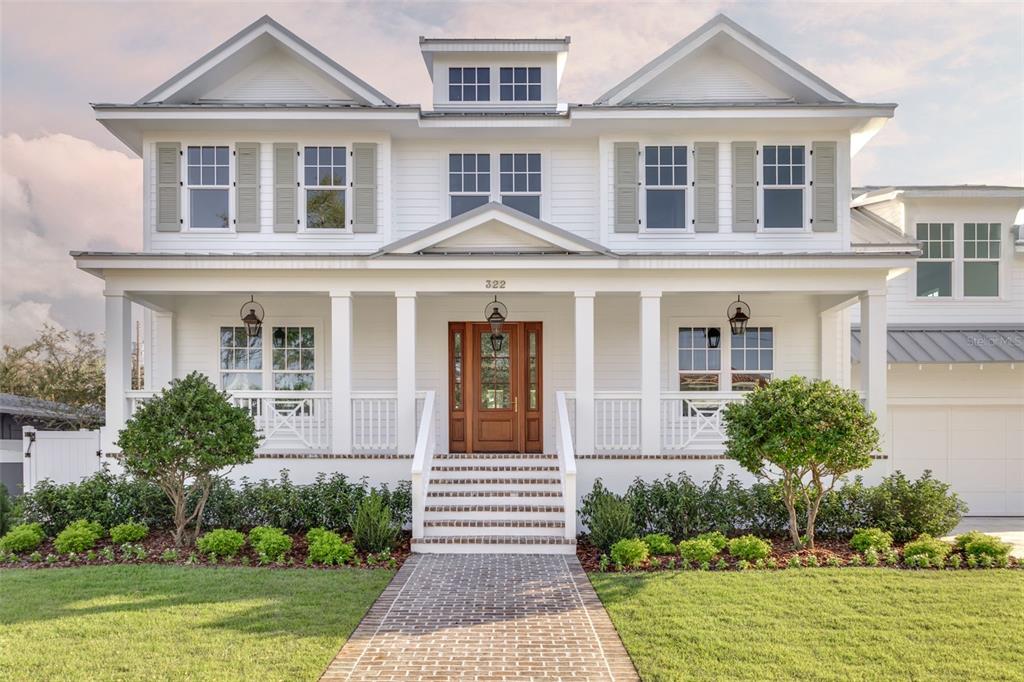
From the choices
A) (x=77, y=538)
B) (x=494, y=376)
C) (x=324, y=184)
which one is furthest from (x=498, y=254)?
(x=77, y=538)

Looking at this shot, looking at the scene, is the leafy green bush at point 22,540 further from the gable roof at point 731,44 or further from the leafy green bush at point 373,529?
the gable roof at point 731,44

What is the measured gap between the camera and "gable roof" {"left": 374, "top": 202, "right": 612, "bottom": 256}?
1106cm

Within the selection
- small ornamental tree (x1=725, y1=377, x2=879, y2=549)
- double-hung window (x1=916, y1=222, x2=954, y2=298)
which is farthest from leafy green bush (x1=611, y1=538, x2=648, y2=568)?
double-hung window (x1=916, y1=222, x2=954, y2=298)

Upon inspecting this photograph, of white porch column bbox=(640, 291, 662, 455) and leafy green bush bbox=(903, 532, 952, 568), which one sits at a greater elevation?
white porch column bbox=(640, 291, 662, 455)

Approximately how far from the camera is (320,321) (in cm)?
1335

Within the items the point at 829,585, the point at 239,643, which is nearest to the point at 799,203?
the point at 829,585

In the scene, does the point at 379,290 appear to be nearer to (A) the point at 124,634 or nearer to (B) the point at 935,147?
(A) the point at 124,634

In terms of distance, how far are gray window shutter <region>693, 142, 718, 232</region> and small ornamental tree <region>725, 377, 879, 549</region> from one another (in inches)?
177

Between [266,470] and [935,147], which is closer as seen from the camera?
[266,470]

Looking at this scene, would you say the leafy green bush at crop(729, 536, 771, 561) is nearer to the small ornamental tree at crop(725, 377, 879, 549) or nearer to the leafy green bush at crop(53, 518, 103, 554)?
the small ornamental tree at crop(725, 377, 879, 549)

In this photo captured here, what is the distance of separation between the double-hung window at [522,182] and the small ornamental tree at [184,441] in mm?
6436

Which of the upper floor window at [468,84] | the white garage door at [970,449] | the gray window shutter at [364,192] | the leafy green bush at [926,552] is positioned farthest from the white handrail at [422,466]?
the white garage door at [970,449]

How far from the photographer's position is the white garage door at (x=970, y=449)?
13.2 m

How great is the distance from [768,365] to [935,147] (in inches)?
270
